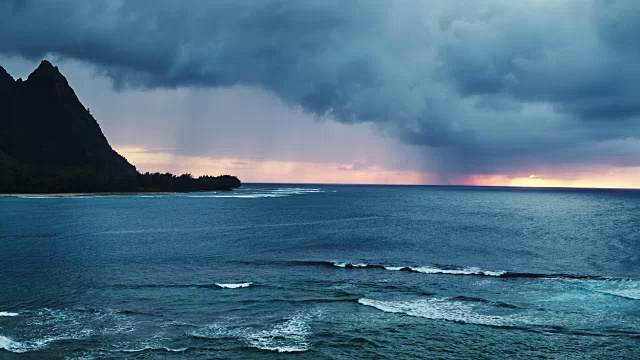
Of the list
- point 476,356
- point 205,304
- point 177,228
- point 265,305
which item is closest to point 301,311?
point 265,305

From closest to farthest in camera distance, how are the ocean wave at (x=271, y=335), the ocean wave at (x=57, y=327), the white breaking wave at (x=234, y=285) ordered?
the ocean wave at (x=57, y=327), the ocean wave at (x=271, y=335), the white breaking wave at (x=234, y=285)

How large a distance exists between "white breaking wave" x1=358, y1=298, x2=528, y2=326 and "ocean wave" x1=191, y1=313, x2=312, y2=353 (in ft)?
26.7

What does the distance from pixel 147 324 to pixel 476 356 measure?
74.4 feet

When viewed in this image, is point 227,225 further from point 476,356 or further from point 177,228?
point 476,356

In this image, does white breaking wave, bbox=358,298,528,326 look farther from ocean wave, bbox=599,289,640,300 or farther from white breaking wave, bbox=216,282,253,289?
ocean wave, bbox=599,289,640,300

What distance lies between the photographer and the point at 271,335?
30.9m

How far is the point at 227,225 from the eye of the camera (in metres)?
103

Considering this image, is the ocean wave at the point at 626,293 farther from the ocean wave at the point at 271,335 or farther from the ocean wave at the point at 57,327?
the ocean wave at the point at 57,327

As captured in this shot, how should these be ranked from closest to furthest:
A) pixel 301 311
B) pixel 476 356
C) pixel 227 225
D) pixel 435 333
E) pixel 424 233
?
pixel 476 356
pixel 435 333
pixel 301 311
pixel 424 233
pixel 227 225

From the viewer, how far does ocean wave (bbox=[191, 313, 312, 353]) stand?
29.0 metres

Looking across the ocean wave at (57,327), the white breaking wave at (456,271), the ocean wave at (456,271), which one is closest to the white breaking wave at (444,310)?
the white breaking wave at (456,271)

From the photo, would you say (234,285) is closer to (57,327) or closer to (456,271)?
(57,327)

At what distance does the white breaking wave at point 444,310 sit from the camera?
113ft

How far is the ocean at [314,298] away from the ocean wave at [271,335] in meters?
0.14
